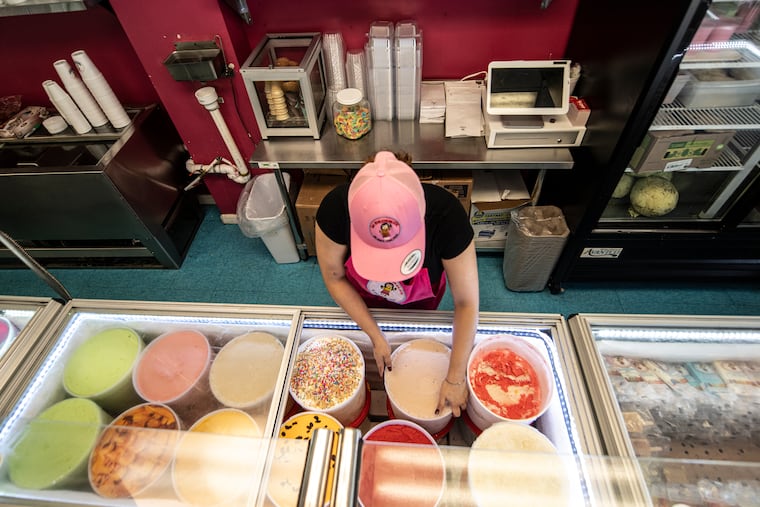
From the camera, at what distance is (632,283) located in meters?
2.91

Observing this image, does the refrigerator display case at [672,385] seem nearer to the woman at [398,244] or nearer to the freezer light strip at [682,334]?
the freezer light strip at [682,334]

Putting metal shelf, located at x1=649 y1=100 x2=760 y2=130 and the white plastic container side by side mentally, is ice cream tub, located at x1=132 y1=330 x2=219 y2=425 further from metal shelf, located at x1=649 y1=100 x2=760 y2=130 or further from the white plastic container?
the white plastic container

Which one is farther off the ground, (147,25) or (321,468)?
(147,25)

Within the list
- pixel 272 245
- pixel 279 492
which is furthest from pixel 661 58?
pixel 272 245

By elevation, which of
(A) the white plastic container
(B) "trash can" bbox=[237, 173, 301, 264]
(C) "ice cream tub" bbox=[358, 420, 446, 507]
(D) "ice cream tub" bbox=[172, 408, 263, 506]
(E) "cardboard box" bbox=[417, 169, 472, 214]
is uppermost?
(A) the white plastic container

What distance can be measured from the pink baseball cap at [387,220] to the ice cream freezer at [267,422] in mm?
354

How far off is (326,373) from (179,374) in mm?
585

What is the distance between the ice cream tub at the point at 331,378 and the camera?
137cm

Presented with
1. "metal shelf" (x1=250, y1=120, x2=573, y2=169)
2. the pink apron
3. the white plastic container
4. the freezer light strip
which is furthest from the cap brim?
the white plastic container

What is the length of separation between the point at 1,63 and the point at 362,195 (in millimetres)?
3593

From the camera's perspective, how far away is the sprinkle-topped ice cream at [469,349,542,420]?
1318mm

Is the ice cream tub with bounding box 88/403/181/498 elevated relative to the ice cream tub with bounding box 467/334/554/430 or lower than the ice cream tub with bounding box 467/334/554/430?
elevated

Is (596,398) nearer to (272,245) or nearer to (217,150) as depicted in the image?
(272,245)

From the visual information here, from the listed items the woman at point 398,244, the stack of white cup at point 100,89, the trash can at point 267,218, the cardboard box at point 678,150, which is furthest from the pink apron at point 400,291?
the stack of white cup at point 100,89
